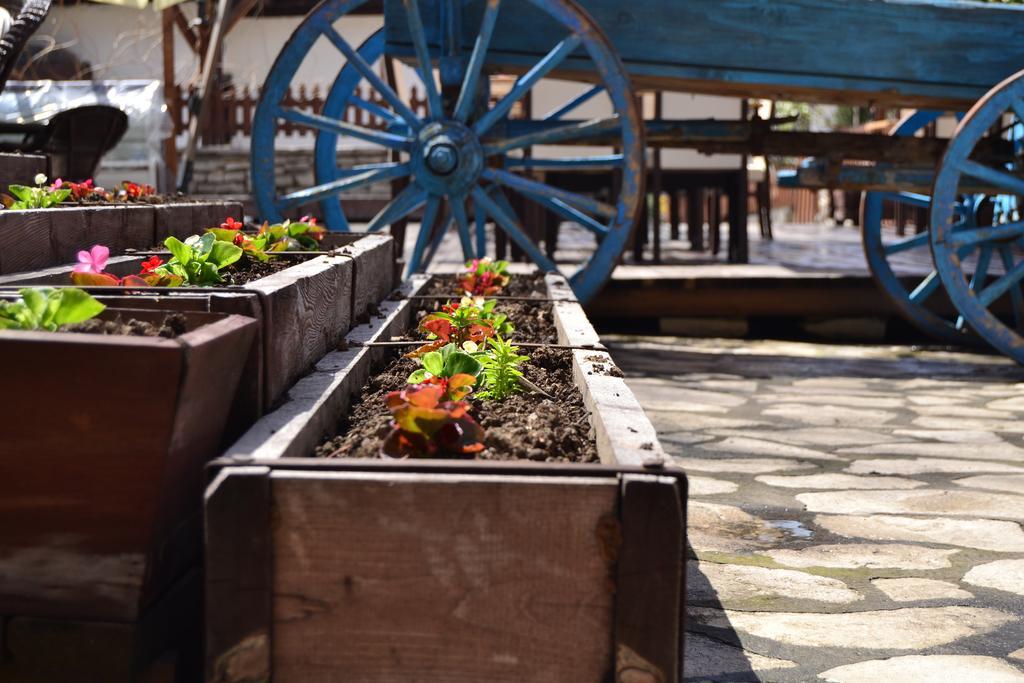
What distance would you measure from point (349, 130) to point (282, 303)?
3.06 meters

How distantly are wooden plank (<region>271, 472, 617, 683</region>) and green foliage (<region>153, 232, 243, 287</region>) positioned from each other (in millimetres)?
848

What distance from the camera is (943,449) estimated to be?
138 inches

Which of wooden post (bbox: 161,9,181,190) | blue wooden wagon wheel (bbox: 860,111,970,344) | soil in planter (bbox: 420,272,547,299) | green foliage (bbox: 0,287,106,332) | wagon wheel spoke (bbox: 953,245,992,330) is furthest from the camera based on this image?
wooden post (bbox: 161,9,181,190)

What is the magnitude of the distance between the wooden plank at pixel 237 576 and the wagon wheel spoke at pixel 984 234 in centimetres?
389

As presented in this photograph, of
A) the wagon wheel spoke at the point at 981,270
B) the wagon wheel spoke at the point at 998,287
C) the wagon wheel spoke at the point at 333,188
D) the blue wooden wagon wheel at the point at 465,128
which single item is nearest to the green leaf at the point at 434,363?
the blue wooden wagon wheel at the point at 465,128

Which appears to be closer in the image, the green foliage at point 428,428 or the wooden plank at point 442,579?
the wooden plank at point 442,579

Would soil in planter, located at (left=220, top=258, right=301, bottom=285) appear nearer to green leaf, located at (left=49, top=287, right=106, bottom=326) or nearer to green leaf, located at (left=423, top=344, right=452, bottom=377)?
green leaf, located at (left=423, top=344, right=452, bottom=377)

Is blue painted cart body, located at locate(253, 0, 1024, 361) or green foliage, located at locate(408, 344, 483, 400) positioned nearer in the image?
green foliage, located at locate(408, 344, 483, 400)

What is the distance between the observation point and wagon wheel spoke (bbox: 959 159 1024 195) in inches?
183

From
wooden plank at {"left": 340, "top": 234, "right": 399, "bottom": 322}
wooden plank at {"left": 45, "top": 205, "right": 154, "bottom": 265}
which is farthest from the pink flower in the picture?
wooden plank at {"left": 340, "top": 234, "right": 399, "bottom": 322}

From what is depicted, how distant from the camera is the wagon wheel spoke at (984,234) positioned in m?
4.70

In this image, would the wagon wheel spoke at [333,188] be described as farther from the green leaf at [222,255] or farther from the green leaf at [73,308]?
the green leaf at [73,308]

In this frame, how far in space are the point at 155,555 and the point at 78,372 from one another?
255 mm

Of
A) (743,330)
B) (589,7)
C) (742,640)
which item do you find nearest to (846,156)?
(743,330)
